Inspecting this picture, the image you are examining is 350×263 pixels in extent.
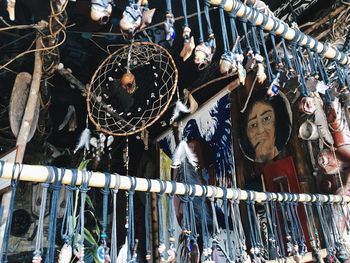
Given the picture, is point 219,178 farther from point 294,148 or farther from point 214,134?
point 294,148

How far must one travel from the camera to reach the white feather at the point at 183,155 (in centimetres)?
267

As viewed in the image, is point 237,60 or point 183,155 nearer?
point 237,60

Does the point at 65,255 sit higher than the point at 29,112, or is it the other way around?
the point at 29,112

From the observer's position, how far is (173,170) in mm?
3064

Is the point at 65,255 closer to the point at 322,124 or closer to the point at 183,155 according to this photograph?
the point at 322,124

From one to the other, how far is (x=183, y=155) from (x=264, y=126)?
777 millimetres

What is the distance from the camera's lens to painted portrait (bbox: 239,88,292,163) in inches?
79.9

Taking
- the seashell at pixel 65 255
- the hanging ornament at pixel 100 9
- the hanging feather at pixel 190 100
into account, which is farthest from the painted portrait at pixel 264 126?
the seashell at pixel 65 255

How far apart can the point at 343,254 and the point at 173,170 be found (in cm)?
190

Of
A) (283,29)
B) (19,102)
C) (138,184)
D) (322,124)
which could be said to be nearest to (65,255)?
(138,184)

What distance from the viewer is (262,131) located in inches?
85.4

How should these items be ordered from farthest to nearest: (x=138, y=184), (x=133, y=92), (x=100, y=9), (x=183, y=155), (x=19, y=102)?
(x=183, y=155) → (x=133, y=92) → (x=19, y=102) → (x=138, y=184) → (x=100, y=9)

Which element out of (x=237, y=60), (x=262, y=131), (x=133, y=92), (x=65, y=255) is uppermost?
(x=133, y=92)

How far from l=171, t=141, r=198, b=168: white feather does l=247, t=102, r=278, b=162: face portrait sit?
23.6 inches
